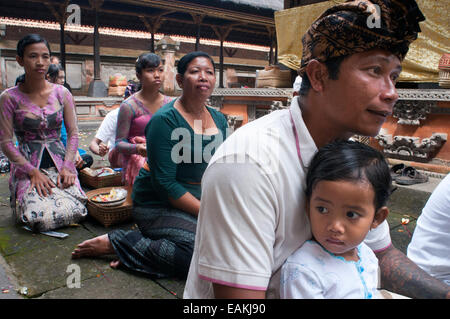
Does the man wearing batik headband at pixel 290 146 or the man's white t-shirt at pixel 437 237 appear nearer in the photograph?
the man wearing batik headband at pixel 290 146

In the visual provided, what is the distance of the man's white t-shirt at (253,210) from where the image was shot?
1.03 meters

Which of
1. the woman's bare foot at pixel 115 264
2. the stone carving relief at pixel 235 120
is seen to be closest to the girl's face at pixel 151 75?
the woman's bare foot at pixel 115 264

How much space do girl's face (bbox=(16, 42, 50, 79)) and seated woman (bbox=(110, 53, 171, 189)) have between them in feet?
2.66

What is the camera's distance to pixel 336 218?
1.17 m

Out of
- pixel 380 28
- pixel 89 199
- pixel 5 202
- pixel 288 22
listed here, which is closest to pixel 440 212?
pixel 380 28

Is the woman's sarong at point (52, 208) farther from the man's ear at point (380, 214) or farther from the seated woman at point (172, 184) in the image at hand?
the man's ear at point (380, 214)

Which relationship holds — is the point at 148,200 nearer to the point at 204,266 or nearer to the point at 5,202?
the point at 204,266

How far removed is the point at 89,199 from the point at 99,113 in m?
8.49

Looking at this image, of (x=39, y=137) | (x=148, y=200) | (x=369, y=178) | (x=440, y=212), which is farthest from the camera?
(x=39, y=137)

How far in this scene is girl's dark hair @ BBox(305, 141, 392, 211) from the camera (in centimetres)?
115

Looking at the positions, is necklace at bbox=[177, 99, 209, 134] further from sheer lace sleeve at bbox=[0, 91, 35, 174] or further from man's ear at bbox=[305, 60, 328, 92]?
sheer lace sleeve at bbox=[0, 91, 35, 174]

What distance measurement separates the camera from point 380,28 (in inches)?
44.4

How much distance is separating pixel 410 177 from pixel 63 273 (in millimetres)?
4327

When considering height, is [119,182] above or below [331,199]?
below
